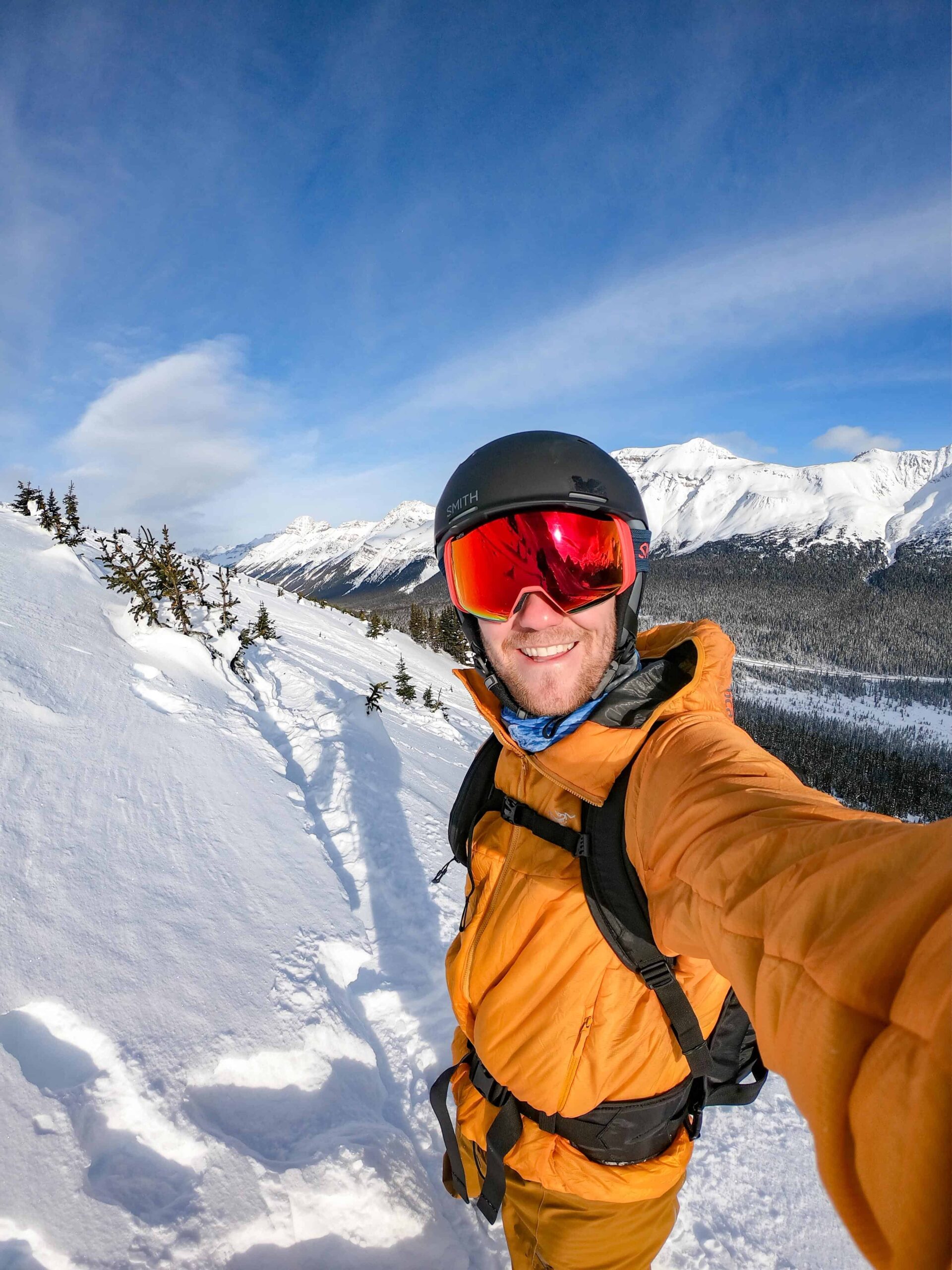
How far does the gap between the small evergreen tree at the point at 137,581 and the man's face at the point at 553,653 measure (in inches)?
465

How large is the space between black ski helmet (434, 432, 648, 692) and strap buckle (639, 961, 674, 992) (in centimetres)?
148

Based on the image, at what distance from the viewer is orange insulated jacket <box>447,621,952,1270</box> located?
0.76 meters

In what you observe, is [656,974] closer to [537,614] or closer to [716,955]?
[716,955]

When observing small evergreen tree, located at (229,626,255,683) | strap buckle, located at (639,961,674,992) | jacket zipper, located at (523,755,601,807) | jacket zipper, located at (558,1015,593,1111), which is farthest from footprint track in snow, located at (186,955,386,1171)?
small evergreen tree, located at (229,626,255,683)

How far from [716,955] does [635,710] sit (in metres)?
0.91

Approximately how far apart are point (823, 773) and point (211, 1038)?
4660 inches

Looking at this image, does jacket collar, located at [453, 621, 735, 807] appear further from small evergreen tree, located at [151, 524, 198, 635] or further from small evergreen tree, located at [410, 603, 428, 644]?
small evergreen tree, located at [410, 603, 428, 644]

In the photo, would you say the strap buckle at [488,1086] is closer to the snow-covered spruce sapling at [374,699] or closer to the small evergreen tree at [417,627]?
the snow-covered spruce sapling at [374,699]

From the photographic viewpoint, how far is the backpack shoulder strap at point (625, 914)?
177 centimetres

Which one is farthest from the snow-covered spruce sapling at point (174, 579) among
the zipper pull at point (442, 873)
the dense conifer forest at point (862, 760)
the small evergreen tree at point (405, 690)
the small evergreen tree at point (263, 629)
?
the dense conifer forest at point (862, 760)

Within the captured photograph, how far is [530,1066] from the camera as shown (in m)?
2.02

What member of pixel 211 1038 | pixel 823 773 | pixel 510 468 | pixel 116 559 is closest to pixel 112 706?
pixel 211 1038

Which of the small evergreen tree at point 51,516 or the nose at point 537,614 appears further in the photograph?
the small evergreen tree at point 51,516

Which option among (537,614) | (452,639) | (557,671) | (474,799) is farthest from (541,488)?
(452,639)
